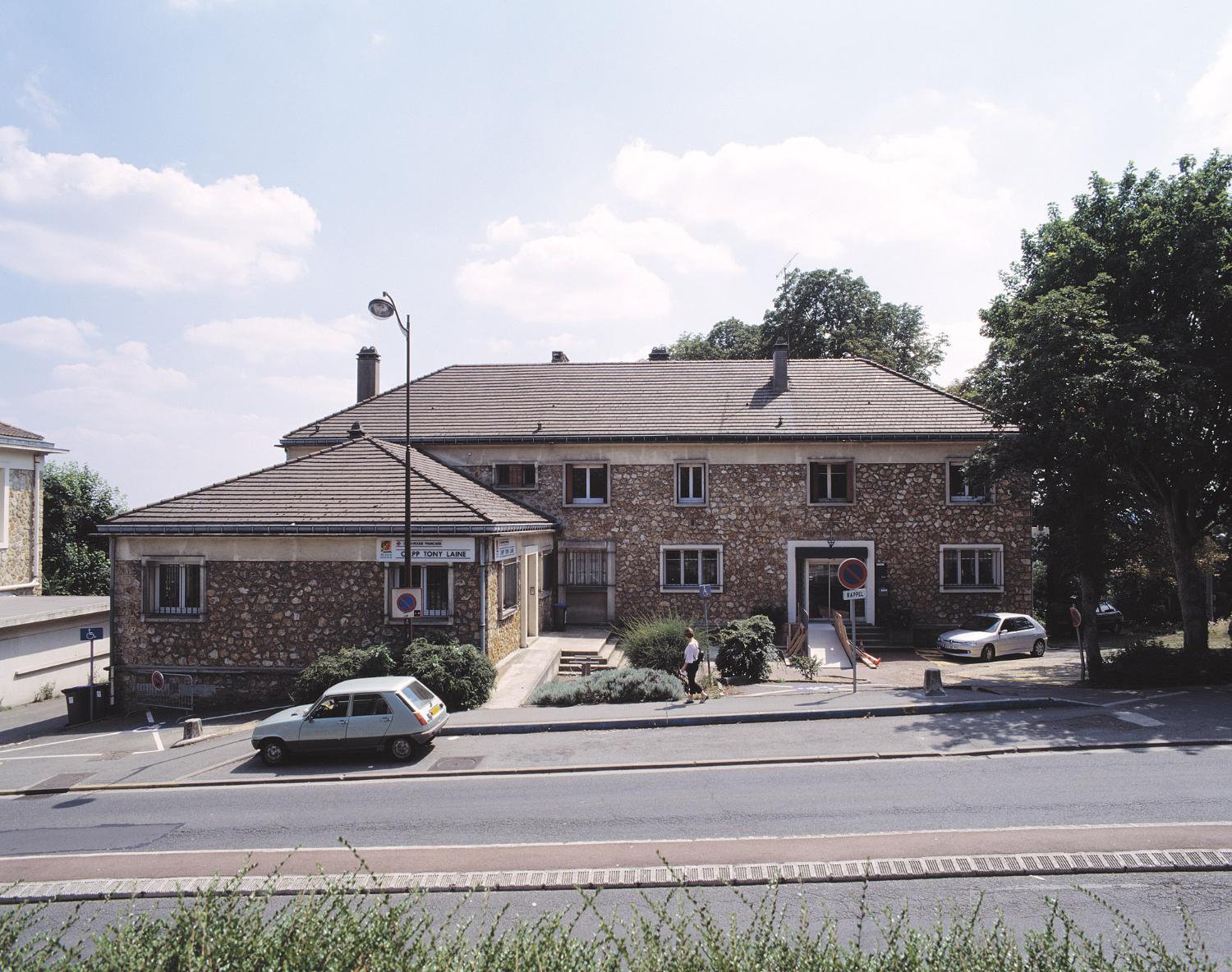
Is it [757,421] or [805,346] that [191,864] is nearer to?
[757,421]

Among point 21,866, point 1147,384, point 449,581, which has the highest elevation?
point 1147,384

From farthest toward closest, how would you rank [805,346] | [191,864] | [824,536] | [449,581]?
[805,346], [824,536], [449,581], [191,864]

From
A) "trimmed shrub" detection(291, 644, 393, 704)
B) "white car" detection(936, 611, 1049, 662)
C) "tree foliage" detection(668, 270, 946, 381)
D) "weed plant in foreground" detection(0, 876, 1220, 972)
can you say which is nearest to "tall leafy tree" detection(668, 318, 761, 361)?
"tree foliage" detection(668, 270, 946, 381)

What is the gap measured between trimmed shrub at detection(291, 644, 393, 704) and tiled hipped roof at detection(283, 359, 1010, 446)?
35.5 ft

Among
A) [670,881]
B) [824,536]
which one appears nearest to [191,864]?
[670,881]

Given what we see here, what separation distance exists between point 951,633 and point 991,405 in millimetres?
7766

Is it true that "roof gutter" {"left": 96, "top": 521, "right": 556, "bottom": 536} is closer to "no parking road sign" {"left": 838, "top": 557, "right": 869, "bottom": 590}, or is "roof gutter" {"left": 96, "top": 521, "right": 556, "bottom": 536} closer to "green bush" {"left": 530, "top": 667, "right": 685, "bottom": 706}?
"green bush" {"left": 530, "top": 667, "right": 685, "bottom": 706}

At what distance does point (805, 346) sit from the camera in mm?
45719

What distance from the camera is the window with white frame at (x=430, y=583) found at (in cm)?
1830

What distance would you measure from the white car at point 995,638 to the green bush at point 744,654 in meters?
7.56

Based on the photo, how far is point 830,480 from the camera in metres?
25.8

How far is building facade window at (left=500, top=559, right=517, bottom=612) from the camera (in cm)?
1970

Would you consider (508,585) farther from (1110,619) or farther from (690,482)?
(1110,619)

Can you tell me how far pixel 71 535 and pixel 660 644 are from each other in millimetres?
35599
